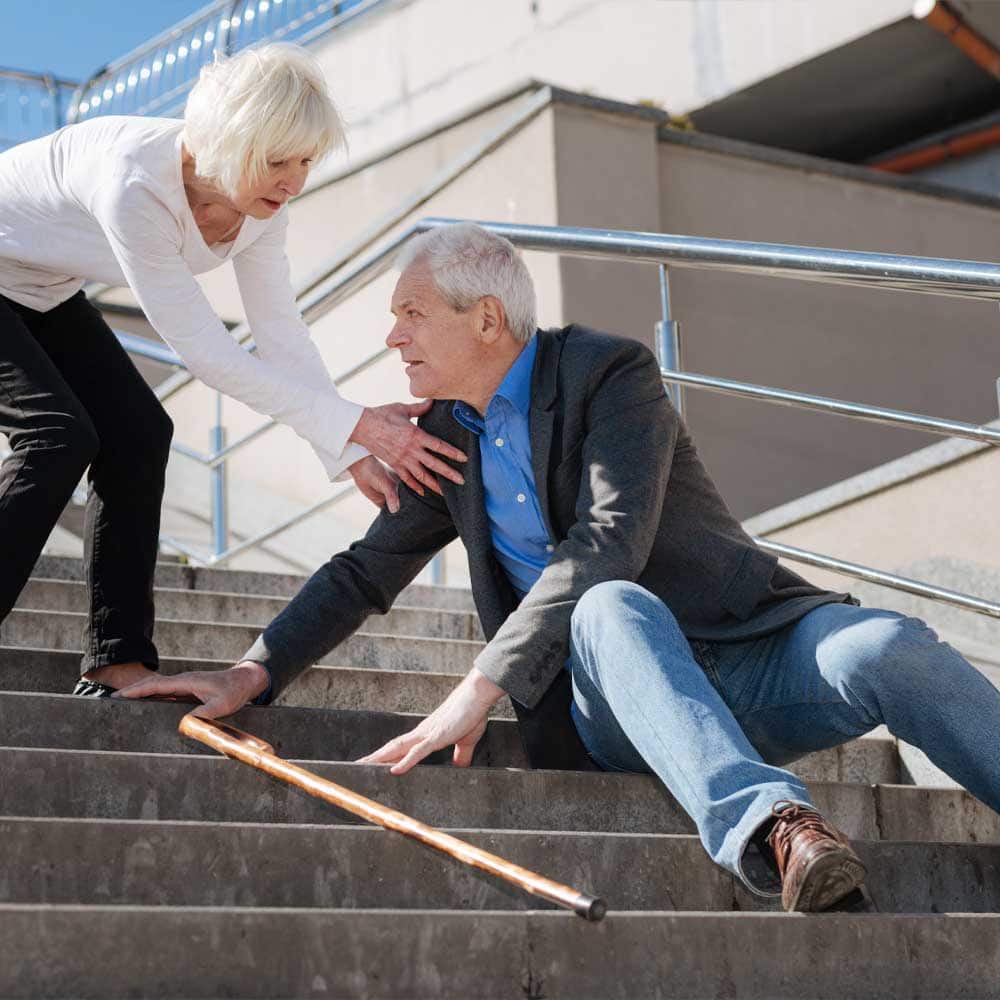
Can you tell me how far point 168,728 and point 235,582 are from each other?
171 cm

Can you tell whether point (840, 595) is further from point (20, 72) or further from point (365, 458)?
point (20, 72)

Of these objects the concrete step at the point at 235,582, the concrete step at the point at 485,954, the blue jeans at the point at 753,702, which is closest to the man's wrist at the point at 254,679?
the blue jeans at the point at 753,702

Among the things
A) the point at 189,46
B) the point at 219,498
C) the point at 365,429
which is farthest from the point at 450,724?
the point at 189,46

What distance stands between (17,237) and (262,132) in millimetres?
481

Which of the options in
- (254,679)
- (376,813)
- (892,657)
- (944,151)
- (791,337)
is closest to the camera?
(376,813)

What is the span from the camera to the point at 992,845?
2277 mm

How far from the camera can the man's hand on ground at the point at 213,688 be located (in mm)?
2395

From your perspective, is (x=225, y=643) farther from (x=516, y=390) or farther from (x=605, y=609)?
(x=605, y=609)

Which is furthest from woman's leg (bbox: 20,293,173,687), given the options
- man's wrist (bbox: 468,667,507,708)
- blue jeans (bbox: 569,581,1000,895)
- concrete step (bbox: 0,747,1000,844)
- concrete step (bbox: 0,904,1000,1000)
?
concrete step (bbox: 0,904,1000,1000)

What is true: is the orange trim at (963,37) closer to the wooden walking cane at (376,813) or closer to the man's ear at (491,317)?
the man's ear at (491,317)

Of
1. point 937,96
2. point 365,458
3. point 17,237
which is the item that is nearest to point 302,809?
point 365,458

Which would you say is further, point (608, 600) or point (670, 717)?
point (608, 600)

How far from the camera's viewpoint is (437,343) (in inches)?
102

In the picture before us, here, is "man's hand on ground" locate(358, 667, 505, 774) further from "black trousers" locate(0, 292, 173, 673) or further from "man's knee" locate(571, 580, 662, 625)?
"black trousers" locate(0, 292, 173, 673)
